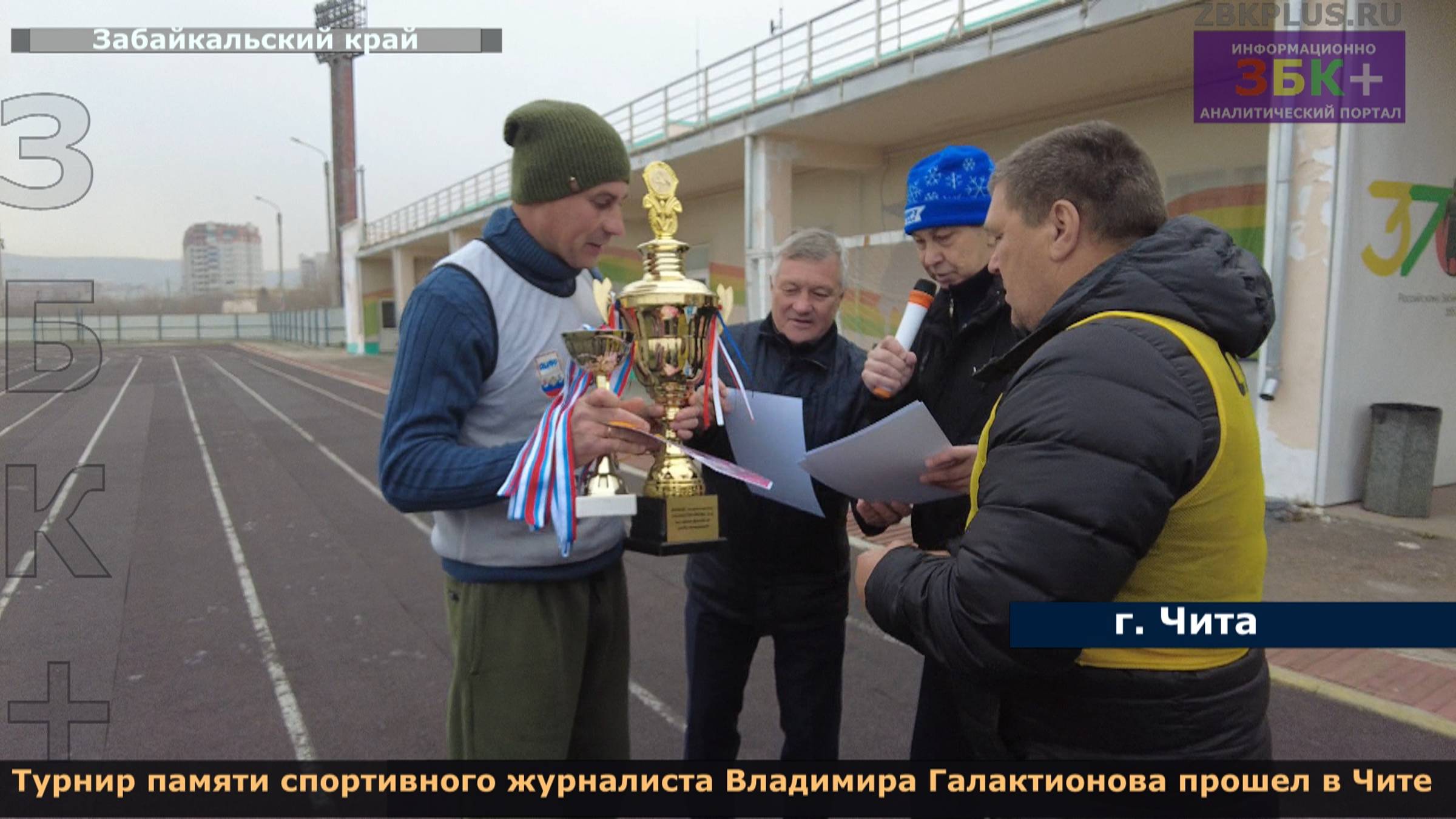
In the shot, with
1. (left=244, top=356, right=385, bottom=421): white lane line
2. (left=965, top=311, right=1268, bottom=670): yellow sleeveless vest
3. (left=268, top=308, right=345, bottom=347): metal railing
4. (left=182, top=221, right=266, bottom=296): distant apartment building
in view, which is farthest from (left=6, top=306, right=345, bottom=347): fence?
(left=965, top=311, right=1268, bottom=670): yellow sleeveless vest

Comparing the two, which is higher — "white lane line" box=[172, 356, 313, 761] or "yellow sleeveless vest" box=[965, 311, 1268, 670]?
"yellow sleeveless vest" box=[965, 311, 1268, 670]

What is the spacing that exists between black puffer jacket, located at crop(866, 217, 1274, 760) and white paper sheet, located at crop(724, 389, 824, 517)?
2.49ft

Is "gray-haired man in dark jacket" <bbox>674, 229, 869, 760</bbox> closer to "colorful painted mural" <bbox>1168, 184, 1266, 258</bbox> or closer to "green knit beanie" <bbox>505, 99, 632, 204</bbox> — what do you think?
"green knit beanie" <bbox>505, 99, 632, 204</bbox>

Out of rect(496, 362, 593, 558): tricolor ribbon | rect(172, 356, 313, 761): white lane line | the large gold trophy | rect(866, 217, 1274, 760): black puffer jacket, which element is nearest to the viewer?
rect(866, 217, 1274, 760): black puffer jacket

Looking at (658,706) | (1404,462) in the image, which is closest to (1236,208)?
(1404,462)

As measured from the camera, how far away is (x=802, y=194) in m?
15.7

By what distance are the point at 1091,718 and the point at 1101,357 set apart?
1.97 ft

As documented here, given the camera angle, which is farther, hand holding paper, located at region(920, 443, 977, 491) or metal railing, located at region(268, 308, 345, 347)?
metal railing, located at region(268, 308, 345, 347)

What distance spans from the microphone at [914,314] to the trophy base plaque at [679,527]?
2.21 feet

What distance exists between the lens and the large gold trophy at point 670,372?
1.88m

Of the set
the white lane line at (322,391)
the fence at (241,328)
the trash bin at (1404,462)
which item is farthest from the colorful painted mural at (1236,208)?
the fence at (241,328)

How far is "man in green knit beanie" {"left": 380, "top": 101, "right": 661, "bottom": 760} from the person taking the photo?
1.64 m
